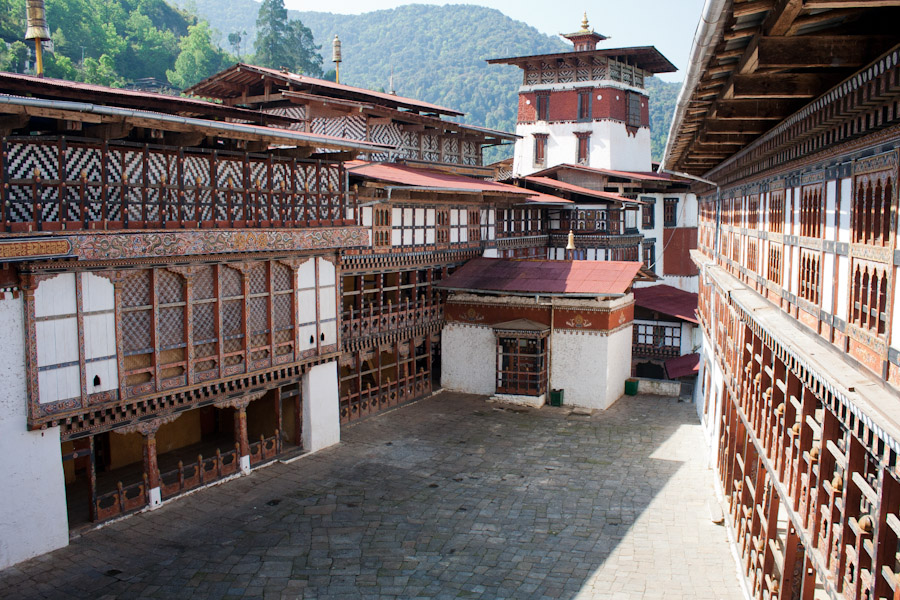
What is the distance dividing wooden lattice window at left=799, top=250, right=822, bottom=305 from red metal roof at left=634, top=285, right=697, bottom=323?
20.9m

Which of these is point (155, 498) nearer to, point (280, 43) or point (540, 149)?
point (540, 149)

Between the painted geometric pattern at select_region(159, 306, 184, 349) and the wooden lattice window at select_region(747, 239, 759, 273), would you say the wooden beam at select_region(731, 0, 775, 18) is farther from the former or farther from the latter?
the painted geometric pattern at select_region(159, 306, 184, 349)

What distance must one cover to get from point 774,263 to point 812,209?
251 centimetres

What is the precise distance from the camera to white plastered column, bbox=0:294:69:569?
12.9 m

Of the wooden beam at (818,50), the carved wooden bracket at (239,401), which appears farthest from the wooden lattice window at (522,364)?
the wooden beam at (818,50)

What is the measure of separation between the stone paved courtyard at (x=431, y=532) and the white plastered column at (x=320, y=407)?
1.62 feet

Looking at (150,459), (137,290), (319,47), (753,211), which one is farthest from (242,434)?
(319,47)

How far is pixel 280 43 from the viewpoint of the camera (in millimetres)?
84875

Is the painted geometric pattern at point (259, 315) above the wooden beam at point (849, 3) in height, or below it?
below

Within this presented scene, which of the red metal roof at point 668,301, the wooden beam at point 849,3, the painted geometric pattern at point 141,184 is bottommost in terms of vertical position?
the red metal roof at point 668,301

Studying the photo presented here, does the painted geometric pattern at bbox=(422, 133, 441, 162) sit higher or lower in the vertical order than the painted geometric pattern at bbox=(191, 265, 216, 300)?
higher

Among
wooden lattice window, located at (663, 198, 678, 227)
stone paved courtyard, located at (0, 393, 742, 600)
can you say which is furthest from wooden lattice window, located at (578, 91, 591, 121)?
stone paved courtyard, located at (0, 393, 742, 600)

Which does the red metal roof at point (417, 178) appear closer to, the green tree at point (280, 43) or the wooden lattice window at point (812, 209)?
the wooden lattice window at point (812, 209)

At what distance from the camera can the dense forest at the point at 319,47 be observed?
69250 mm
